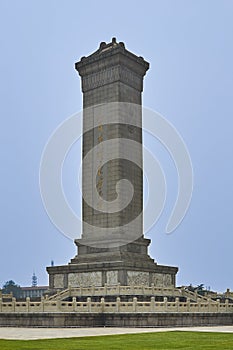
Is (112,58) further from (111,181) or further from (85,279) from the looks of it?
(85,279)

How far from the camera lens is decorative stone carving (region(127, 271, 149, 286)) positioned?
4106cm

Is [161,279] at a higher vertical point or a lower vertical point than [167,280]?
higher

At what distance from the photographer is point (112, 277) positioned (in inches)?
1620

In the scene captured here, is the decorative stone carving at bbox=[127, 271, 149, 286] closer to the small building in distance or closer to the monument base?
the monument base

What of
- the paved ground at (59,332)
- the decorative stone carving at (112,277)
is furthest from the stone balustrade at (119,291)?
the paved ground at (59,332)

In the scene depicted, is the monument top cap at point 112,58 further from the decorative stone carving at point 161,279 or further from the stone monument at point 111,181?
the decorative stone carving at point 161,279

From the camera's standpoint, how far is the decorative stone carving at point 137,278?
1617 inches

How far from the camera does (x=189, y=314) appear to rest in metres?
29.2

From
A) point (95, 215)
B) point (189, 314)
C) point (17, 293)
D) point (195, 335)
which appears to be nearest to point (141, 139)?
point (95, 215)

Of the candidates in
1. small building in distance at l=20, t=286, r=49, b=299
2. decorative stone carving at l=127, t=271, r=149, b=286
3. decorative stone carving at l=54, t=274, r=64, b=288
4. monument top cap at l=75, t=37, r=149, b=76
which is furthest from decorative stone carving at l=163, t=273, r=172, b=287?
small building in distance at l=20, t=286, r=49, b=299

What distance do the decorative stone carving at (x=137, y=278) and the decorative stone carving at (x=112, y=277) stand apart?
3.23ft

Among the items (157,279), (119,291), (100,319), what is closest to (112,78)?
(157,279)

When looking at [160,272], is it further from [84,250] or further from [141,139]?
[141,139]

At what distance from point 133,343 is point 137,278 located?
24.4 m
